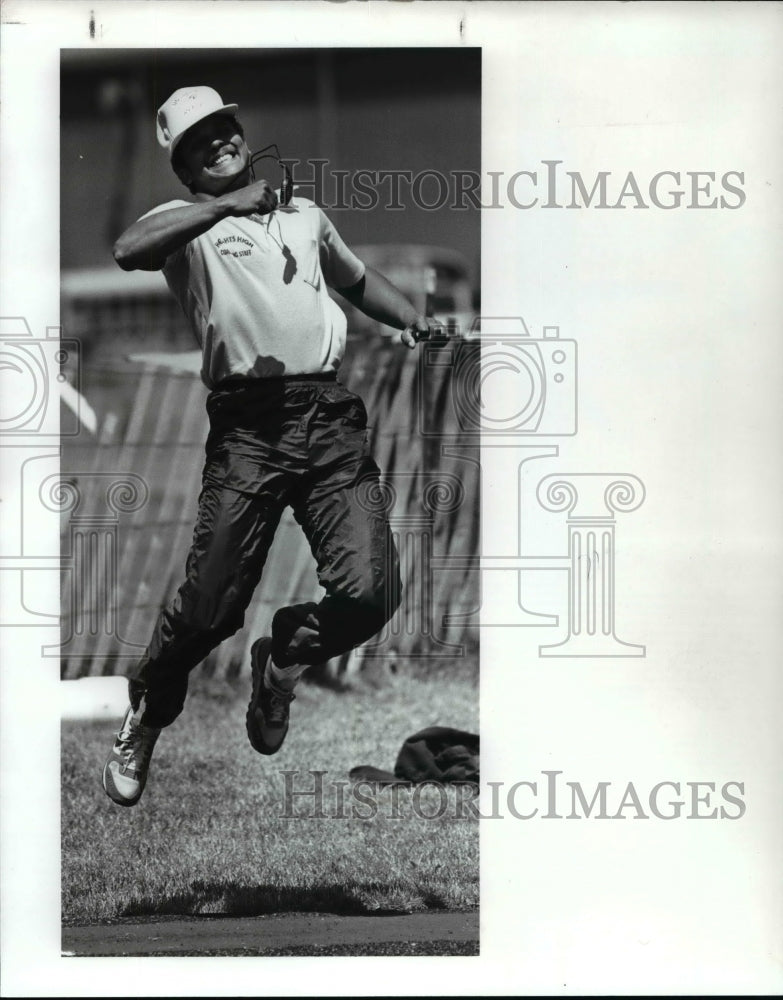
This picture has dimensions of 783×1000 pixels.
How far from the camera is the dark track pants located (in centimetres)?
656

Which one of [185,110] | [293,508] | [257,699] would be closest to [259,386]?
[293,508]

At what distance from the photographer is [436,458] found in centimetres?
666

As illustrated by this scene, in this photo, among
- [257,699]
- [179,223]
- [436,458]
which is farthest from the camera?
[257,699]

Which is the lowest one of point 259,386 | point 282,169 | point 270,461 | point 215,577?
point 215,577

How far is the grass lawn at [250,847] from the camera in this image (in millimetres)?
6664

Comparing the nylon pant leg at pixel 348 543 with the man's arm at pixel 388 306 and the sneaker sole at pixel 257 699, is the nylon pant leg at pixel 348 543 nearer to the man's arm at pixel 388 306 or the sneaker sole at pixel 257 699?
the sneaker sole at pixel 257 699

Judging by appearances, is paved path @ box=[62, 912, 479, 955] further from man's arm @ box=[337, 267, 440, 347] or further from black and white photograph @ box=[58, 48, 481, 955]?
man's arm @ box=[337, 267, 440, 347]

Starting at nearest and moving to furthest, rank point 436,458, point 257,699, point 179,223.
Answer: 1. point 179,223
2. point 436,458
3. point 257,699

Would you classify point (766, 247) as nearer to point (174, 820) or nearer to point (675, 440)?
point (675, 440)

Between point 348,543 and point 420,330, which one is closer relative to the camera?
point 348,543

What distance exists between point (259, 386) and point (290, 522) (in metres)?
0.47

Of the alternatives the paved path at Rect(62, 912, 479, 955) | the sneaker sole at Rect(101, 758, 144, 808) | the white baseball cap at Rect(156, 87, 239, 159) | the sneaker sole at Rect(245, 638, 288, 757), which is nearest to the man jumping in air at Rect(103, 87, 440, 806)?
the white baseball cap at Rect(156, 87, 239, 159)

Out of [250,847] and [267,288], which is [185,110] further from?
[250,847]

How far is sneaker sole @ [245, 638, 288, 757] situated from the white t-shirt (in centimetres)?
94
